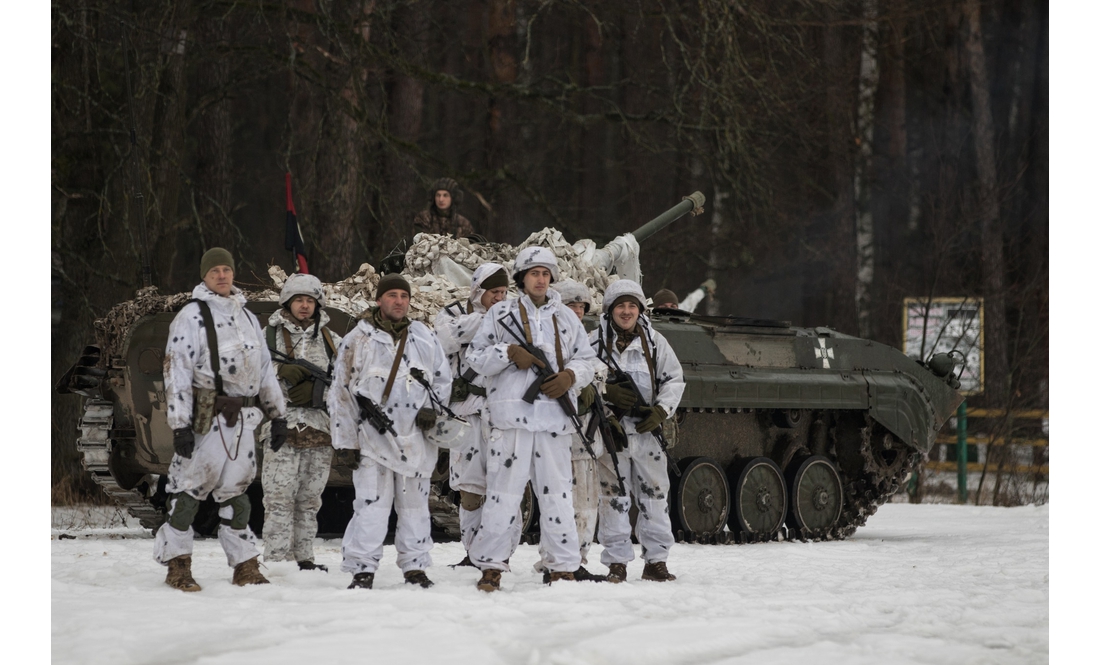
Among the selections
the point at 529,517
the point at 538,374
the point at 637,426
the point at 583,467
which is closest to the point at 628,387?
the point at 637,426

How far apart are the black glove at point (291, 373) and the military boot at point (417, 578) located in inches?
67.4

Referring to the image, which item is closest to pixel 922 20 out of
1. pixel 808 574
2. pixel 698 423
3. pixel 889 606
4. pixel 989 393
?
pixel 989 393

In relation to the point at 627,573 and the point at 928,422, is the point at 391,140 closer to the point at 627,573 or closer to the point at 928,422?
the point at 928,422

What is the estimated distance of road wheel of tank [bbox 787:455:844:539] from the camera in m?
13.9

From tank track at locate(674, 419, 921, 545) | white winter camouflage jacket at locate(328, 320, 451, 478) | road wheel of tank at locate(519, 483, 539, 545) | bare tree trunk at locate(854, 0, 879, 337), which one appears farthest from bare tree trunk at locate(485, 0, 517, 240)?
white winter camouflage jacket at locate(328, 320, 451, 478)

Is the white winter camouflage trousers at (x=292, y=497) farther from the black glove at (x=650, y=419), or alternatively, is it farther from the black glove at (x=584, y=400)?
the black glove at (x=650, y=419)

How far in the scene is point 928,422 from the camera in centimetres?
1459

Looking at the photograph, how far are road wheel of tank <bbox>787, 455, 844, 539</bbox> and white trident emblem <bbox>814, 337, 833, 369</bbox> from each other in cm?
91

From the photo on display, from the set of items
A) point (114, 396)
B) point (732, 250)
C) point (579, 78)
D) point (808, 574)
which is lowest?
point (808, 574)

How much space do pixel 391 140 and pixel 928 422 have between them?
20.2ft

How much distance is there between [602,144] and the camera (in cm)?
3092

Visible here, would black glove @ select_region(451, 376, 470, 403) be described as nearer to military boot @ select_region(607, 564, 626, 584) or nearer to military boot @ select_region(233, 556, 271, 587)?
military boot @ select_region(607, 564, 626, 584)

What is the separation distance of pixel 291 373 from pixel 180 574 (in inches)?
70.1

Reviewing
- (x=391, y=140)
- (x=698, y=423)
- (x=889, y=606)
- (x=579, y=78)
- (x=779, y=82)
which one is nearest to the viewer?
(x=889, y=606)
